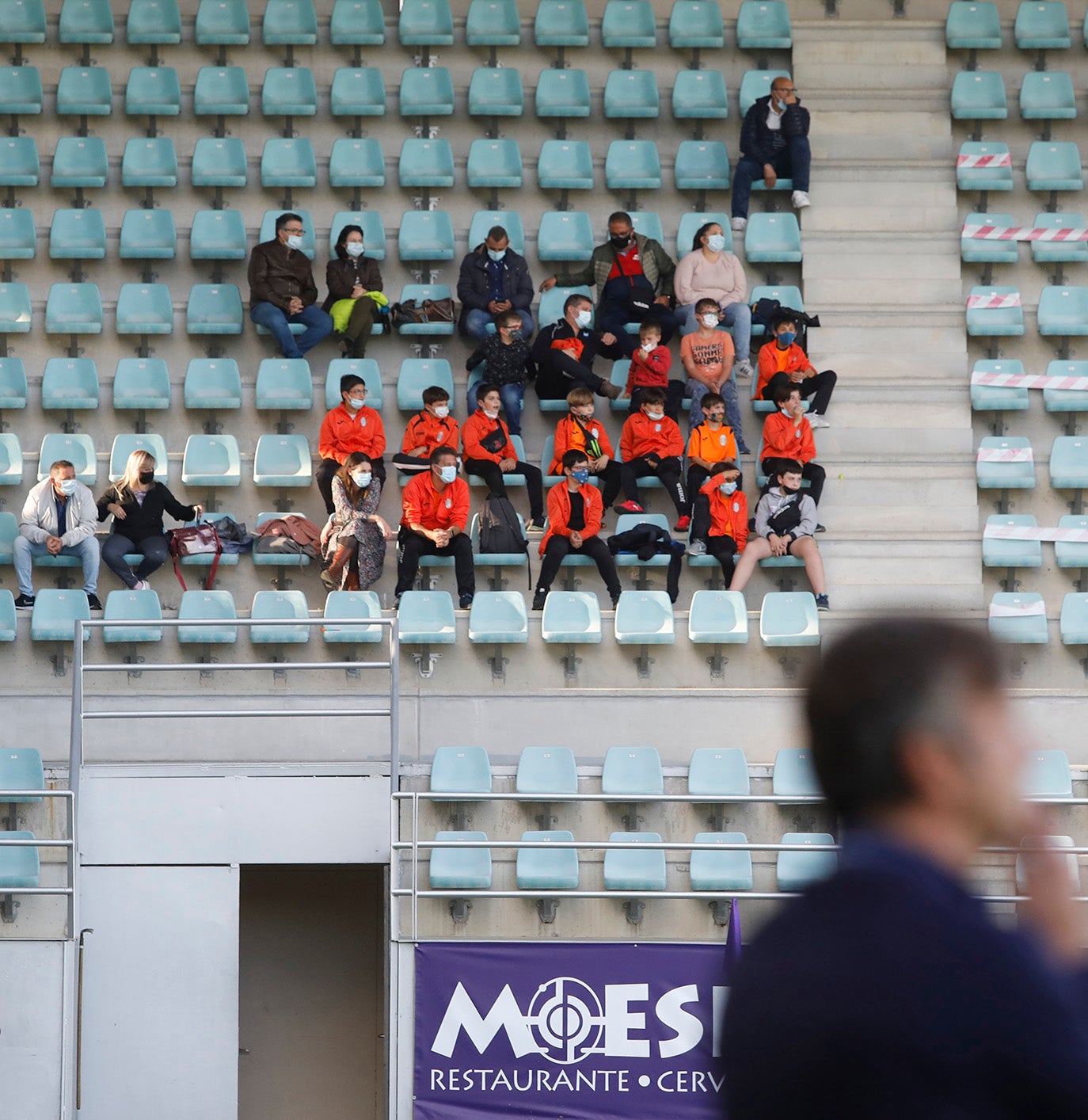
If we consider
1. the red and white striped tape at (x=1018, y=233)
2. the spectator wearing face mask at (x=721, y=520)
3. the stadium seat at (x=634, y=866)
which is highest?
the red and white striped tape at (x=1018, y=233)

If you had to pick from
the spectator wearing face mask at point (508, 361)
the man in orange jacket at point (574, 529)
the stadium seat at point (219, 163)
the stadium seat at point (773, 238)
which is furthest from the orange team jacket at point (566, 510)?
the stadium seat at point (219, 163)

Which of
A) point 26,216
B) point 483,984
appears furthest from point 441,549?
point 26,216

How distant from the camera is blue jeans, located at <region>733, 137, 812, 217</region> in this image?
11727 millimetres

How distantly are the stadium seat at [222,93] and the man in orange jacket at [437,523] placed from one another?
373 centimetres

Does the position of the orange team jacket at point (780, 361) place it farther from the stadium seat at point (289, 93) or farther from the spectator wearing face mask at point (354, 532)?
the stadium seat at point (289, 93)

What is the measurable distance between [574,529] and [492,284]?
2153 mm

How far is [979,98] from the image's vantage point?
12281 millimetres

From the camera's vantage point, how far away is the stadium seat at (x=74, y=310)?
1127cm

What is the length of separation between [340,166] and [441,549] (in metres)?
3.51

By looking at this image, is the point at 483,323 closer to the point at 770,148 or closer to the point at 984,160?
the point at 770,148

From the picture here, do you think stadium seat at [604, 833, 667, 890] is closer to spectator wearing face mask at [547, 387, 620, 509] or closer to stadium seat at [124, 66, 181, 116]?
spectator wearing face mask at [547, 387, 620, 509]

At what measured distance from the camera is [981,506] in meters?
11.1

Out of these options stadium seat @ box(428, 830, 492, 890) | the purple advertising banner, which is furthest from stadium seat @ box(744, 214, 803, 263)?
the purple advertising banner

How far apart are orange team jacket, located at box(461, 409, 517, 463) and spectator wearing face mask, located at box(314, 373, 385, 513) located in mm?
546
